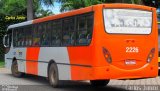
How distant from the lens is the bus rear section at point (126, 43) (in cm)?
1431

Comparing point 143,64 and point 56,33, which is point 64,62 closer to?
point 56,33

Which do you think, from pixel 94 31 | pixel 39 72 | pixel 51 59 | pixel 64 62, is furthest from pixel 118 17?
pixel 39 72

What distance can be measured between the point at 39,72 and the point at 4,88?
9.03 feet

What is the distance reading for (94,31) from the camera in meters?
14.4

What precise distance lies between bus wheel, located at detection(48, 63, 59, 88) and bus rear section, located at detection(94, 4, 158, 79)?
310 cm

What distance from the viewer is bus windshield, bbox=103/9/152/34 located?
14.6 meters

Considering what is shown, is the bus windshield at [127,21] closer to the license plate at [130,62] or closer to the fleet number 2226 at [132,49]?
the fleet number 2226 at [132,49]

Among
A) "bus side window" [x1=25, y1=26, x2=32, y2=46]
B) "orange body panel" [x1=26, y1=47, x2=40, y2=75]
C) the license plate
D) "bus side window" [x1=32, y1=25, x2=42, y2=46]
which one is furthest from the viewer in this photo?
"bus side window" [x1=25, y1=26, x2=32, y2=46]

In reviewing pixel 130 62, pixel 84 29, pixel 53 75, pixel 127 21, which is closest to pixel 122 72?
pixel 130 62

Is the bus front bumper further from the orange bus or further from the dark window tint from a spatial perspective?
the dark window tint

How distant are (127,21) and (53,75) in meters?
3.91

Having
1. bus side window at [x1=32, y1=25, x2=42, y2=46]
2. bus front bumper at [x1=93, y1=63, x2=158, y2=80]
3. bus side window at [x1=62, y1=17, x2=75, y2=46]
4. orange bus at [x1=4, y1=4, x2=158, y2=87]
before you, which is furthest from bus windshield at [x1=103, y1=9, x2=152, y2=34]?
bus side window at [x1=32, y1=25, x2=42, y2=46]

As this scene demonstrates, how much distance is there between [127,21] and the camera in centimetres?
1483

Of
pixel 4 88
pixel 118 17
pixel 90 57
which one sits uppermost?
pixel 118 17
